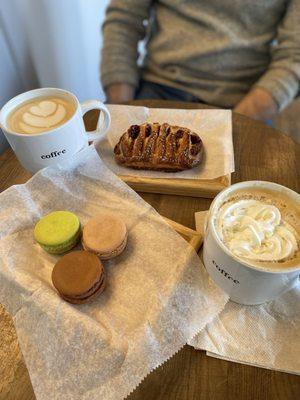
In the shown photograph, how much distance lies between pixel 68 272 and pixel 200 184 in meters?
0.31

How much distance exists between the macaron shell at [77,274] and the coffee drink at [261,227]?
7.7 inches

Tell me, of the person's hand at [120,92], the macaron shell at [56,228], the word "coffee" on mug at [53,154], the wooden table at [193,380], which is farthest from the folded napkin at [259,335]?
the person's hand at [120,92]

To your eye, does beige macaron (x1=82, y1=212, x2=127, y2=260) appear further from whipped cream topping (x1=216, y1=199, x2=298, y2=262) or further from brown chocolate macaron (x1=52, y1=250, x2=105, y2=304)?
whipped cream topping (x1=216, y1=199, x2=298, y2=262)

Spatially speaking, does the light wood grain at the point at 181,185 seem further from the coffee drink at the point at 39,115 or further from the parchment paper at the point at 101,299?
the coffee drink at the point at 39,115

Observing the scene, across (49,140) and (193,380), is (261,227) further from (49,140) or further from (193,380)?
(49,140)

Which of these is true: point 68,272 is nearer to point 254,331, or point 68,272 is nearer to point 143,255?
point 143,255

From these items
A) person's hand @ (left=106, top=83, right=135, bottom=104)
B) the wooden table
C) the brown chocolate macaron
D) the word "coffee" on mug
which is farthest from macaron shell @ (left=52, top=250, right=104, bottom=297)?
person's hand @ (left=106, top=83, right=135, bottom=104)

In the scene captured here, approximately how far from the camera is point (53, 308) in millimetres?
469

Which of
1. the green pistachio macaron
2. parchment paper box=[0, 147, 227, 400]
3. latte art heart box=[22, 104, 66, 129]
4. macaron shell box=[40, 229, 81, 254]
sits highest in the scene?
latte art heart box=[22, 104, 66, 129]

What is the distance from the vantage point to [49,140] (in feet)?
1.89

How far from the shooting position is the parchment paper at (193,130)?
0.68 m

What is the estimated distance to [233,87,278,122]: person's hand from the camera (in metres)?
0.93

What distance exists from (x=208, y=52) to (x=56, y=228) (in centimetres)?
70

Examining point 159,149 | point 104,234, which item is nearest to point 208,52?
point 159,149
